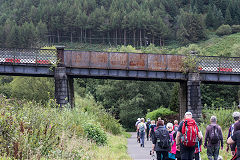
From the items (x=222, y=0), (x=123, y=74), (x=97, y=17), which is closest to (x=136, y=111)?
(x=123, y=74)

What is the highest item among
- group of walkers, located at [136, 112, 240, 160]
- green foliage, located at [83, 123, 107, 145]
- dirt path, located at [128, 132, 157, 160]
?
group of walkers, located at [136, 112, 240, 160]

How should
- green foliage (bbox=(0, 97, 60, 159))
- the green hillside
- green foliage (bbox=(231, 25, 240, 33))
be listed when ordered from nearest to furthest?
green foliage (bbox=(0, 97, 60, 159))
the green hillside
green foliage (bbox=(231, 25, 240, 33))

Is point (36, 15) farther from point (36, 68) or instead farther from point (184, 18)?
point (36, 68)

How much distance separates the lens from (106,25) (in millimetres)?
130500

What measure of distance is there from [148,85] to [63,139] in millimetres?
52660

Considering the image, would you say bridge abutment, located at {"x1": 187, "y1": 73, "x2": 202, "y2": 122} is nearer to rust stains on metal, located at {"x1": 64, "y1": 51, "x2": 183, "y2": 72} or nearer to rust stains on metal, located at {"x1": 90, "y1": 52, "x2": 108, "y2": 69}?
rust stains on metal, located at {"x1": 64, "y1": 51, "x2": 183, "y2": 72}

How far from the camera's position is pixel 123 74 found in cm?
3200

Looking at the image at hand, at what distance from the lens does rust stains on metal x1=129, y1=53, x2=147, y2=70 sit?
3173 centimetres

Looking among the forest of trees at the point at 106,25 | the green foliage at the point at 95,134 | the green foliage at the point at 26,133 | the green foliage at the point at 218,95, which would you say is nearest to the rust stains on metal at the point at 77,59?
the green foliage at the point at 95,134

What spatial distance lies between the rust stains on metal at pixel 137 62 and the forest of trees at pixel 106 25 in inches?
3304

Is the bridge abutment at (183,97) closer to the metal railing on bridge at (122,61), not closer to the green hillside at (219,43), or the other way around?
the metal railing on bridge at (122,61)

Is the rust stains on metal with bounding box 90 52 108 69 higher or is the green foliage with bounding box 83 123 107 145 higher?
the rust stains on metal with bounding box 90 52 108 69

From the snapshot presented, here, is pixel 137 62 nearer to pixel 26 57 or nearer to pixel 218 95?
pixel 26 57

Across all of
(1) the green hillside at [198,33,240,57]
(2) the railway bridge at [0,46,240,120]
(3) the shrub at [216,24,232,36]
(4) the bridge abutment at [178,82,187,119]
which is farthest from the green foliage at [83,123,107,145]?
(3) the shrub at [216,24,232,36]
